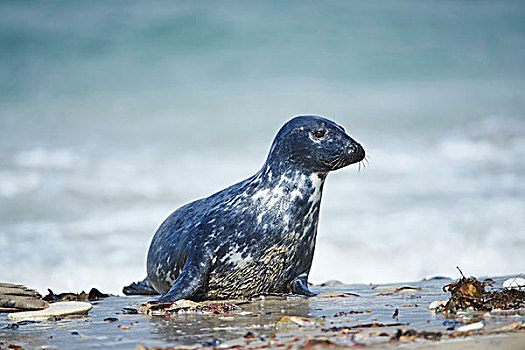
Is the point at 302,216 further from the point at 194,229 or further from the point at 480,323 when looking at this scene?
the point at 480,323

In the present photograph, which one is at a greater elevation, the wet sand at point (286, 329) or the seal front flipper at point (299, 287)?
the seal front flipper at point (299, 287)

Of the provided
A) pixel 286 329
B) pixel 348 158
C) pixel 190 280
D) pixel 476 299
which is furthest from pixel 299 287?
pixel 286 329

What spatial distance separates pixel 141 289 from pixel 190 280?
3.46 metres

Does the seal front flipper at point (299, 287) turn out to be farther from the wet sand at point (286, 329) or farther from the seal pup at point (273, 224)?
the wet sand at point (286, 329)

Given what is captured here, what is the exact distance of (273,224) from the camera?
7430mm

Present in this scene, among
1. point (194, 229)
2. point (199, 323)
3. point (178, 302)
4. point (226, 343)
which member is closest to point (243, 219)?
point (194, 229)

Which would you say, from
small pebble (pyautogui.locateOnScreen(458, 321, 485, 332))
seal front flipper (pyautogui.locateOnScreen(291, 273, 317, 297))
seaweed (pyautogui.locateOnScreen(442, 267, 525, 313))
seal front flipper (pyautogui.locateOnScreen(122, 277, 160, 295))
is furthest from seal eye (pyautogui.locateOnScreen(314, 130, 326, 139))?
seal front flipper (pyautogui.locateOnScreen(122, 277, 160, 295))

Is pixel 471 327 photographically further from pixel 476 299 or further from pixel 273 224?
pixel 273 224

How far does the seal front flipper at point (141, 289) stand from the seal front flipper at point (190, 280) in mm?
3014

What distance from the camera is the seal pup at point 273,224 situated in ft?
24.3

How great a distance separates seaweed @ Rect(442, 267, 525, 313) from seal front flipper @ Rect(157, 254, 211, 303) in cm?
280

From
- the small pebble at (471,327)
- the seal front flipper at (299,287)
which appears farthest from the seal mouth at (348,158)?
the small pebble at (471,327)

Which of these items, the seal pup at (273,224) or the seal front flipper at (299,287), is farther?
the seal front flipper at (299,287)

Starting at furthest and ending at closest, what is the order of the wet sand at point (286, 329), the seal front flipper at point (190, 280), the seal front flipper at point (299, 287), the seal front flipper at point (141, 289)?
1. the seal front flipper at point (141, 289)
2. the seal front flipper at point (299, 287)
3. the seal front flipper at point (190, 280)
4. the wet sand at point (286, 329)
